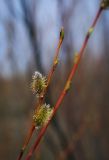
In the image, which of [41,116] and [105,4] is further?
[41,116]

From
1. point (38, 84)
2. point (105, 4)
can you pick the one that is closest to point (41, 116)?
point (38, 84)

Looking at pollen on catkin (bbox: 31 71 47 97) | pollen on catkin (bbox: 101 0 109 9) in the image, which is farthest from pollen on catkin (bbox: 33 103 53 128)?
pollen on catkin (bbox: 101 0 109 9)

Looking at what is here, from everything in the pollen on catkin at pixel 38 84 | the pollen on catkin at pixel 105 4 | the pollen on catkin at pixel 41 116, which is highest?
the pollen on catkin at pixel 105 4

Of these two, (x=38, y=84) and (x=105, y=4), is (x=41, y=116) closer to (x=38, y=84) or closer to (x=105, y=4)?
(x=38, y=84)

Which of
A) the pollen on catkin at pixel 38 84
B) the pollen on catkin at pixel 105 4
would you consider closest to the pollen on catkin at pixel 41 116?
the pollen on catkin at pixel 38 84

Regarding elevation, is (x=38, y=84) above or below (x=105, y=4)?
below

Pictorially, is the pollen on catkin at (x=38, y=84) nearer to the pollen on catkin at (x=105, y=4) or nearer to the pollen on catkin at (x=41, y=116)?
the pollen on catkin at (x=41, y=116)
